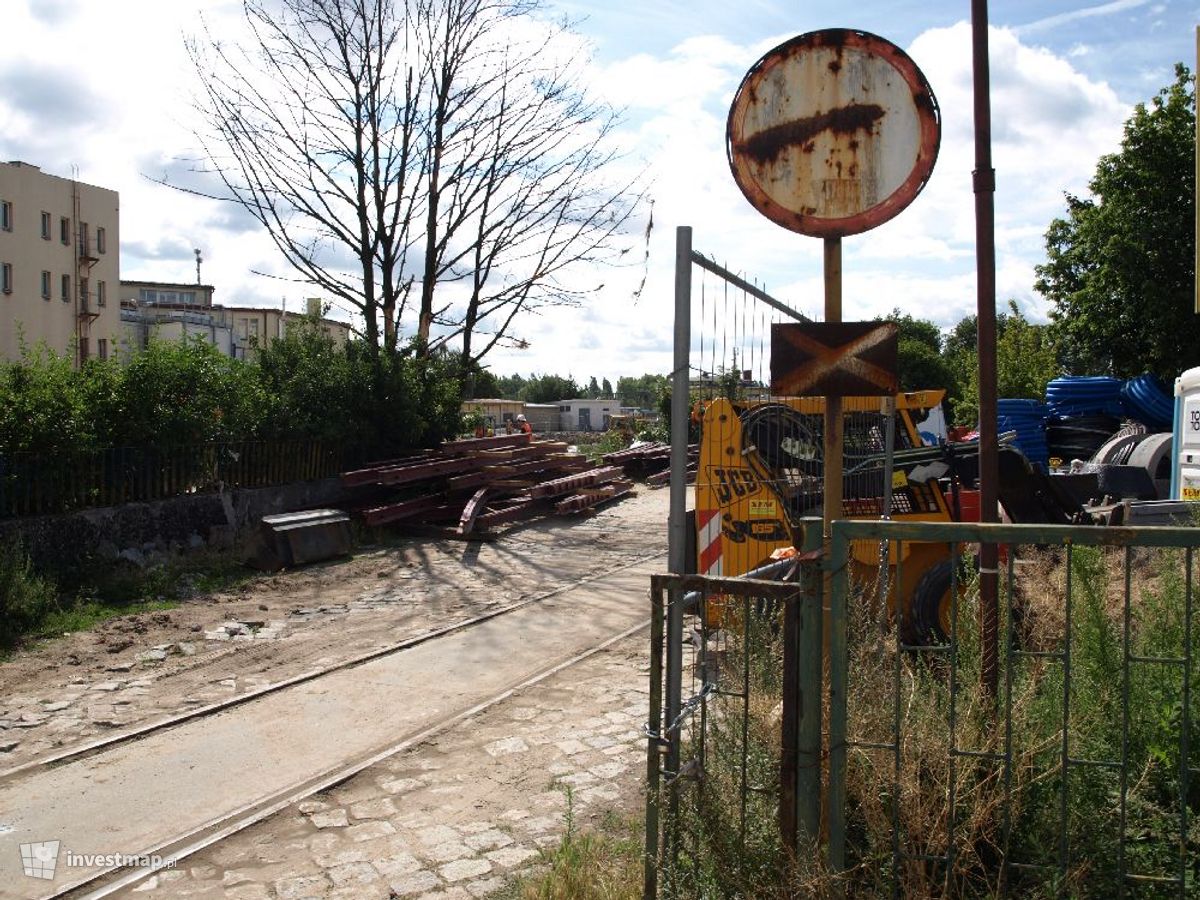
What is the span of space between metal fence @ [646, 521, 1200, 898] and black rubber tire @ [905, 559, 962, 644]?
2142 mm

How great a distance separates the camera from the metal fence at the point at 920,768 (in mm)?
3246

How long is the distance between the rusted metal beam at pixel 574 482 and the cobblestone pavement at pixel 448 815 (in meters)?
10.5

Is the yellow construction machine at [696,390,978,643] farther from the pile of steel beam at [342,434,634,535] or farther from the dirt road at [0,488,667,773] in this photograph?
the pile of steel beam at [342,434,634,535]

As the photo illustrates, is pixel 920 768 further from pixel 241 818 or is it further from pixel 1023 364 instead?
pixel 1023 364

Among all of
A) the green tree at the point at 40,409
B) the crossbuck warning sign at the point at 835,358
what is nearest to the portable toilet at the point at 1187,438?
the crossbuck warning sign at the point at 835,358

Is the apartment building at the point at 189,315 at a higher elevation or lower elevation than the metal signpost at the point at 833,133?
higher

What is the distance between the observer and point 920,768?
11.7 ft

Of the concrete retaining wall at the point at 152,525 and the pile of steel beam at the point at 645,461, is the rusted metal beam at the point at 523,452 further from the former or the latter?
the pile of steel beam at the point at 645,461

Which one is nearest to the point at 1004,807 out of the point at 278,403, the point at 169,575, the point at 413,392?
the point at 169,575

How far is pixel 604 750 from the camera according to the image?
6066 millimetres

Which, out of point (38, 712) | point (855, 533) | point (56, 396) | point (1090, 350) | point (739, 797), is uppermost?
point (1090, 350)

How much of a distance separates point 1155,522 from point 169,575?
1021 centimetres

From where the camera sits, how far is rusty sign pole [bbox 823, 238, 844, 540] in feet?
13.1

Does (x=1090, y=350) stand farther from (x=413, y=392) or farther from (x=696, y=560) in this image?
(x=696, y=560)
